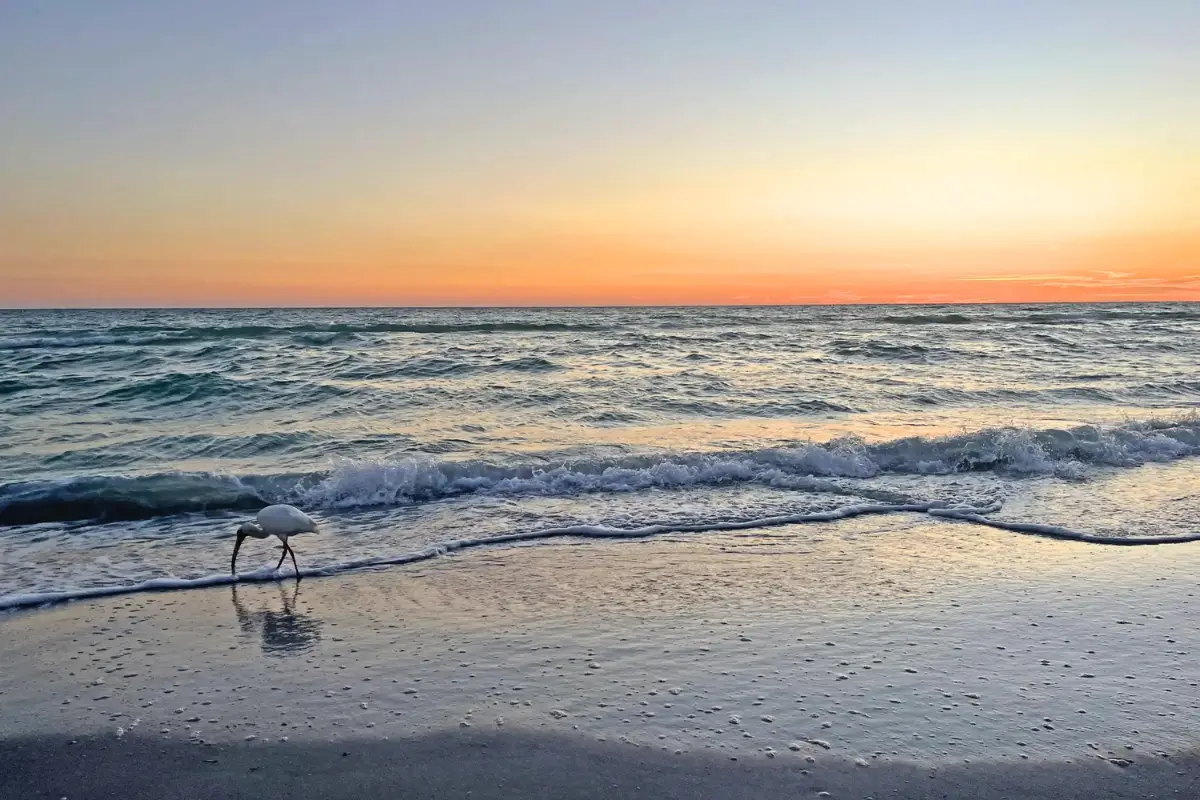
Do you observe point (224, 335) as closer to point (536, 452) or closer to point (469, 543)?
point (536, 452)

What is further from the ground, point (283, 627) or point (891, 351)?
point (891, 351)

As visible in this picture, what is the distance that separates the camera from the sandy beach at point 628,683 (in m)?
3.40

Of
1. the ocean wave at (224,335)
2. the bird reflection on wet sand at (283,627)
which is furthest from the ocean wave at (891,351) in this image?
the bird reflection on wet sand at (283,627)

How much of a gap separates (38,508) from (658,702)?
763cm

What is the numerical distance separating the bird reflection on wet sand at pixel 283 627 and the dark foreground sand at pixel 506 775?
44.8 inches

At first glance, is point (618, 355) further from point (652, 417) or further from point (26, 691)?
point (26, 691)

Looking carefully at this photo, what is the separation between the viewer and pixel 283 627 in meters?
5.16

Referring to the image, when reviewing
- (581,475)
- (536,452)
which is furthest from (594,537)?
(536,452)

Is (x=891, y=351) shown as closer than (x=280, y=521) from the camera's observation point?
No

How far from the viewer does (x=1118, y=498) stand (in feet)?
28.2

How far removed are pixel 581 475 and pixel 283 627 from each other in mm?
4922

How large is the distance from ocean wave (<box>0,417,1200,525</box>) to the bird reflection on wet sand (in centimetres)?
340

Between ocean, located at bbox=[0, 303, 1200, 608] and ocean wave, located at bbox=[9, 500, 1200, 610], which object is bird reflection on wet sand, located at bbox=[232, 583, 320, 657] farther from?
ocean, located at bbox=[0, 303, 1200, 608]

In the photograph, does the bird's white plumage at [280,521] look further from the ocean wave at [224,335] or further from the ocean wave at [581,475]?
the ocean wave at [224,335]
